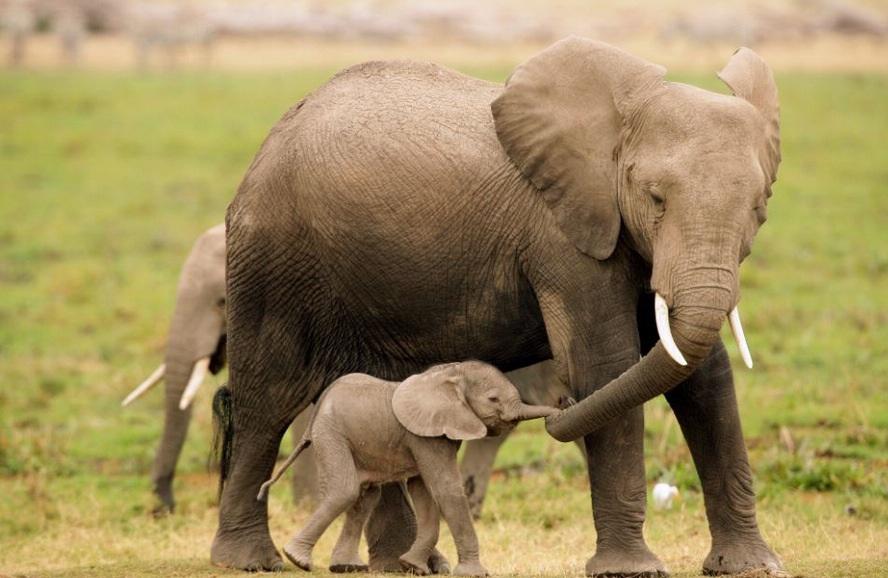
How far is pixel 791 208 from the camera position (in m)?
20.5

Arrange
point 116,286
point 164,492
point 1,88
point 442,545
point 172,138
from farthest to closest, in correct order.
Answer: point 1,88 → point 172,138 → point 116,286 → point 164,492 → point 442,545

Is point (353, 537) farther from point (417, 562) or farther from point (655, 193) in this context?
point (655, 193)

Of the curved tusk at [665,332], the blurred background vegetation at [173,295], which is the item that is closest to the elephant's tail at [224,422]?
the blurred background vegetation at [173,295]

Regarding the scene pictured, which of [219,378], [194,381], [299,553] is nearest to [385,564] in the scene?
[299,553]

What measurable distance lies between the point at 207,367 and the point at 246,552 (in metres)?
2.29

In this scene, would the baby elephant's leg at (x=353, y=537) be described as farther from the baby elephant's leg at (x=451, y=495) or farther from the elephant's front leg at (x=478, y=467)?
the elephant's front leg at (x=478, y=467)

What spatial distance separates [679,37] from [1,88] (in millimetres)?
17600

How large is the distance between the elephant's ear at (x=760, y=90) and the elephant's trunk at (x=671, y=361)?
0.76m

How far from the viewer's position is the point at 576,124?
7.18 metres

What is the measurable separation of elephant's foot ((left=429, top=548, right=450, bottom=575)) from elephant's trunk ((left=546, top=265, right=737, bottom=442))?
35.6 inches

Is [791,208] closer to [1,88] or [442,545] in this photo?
[442,545]

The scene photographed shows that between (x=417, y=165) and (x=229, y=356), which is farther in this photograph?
(x=229, y=356)

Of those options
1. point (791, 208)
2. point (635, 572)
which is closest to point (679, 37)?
point (791, 208)

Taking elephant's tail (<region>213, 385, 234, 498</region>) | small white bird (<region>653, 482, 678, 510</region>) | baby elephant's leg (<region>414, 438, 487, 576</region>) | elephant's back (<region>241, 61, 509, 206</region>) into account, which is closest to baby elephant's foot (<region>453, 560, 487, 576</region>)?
baby elephant's leg (<region>414, 438, 487, 576</region>)
